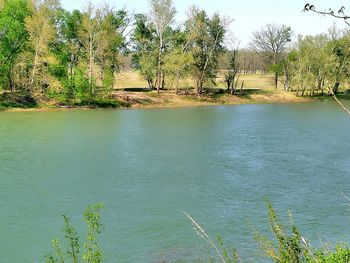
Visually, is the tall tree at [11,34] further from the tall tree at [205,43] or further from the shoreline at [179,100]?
the tall tree at [205,43]

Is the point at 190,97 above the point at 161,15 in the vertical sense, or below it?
below

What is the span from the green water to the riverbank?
15894 millimetres

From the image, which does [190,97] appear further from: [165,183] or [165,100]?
[165,183]

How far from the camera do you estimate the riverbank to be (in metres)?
59.5

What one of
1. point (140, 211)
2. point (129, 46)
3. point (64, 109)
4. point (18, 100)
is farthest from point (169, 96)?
point (140, 211)

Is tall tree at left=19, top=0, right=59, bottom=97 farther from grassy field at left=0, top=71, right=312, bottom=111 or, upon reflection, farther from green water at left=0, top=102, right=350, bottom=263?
green water at left=0, top=102, right=350, bottom=263

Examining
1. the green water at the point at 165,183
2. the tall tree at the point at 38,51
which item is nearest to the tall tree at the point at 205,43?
the tall tree at the point at 38,51

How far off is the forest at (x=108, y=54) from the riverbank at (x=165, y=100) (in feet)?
1.77

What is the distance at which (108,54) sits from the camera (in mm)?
67062

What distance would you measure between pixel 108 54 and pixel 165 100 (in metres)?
11.0

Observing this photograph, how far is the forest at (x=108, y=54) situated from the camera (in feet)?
196

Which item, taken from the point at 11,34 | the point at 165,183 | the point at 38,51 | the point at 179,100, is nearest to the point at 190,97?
the point at 179,100

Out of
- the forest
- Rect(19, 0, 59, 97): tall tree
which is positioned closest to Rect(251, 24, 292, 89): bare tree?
the forest

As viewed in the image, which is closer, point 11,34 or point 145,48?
point 11,34
